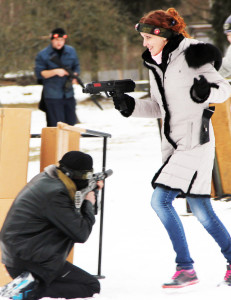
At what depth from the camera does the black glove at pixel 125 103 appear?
4043 mm

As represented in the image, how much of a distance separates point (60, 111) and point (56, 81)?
0.39 metres

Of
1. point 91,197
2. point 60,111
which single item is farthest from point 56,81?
point 91,197

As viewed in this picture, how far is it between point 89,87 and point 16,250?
1.08 meters

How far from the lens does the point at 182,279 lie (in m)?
3.90

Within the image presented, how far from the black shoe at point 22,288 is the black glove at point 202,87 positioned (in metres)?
1.38

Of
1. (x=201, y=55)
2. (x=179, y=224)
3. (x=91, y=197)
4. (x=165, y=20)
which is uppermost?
(x=165, y=20)

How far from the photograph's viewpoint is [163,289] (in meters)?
3.89

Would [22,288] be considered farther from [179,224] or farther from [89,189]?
[179,224]

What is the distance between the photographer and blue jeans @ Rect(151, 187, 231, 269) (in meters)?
3.88

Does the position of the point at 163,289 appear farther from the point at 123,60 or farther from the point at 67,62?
the point at 123,60

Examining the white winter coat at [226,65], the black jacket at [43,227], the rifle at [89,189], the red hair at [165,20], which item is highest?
the red hair at [165,20]

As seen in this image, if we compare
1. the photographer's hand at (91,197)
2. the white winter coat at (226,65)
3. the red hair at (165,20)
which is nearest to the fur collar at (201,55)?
the red hair at (165,20)

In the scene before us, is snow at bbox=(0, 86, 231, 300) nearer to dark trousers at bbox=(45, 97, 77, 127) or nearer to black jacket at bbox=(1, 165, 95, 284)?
black jacket at bbox=(1, 165, 95, 284)

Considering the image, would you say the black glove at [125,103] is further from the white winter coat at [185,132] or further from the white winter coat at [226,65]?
the white winter coat at [226,65]
